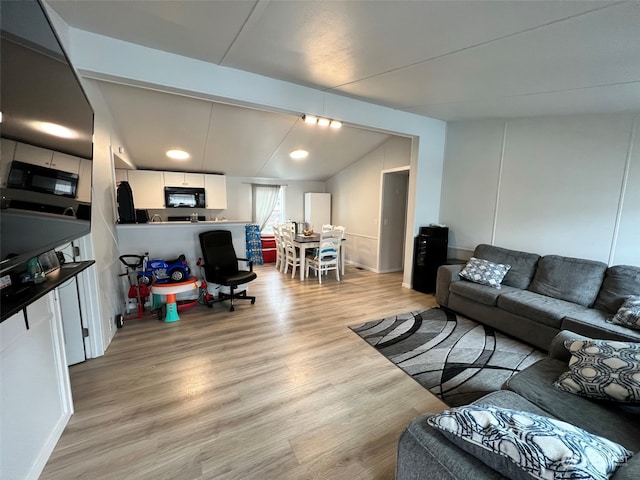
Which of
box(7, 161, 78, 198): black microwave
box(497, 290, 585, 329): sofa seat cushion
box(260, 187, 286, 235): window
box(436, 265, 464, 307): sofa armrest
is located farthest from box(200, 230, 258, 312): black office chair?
box(260, 187, 286, 235): window

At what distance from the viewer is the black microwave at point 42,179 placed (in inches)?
35.2

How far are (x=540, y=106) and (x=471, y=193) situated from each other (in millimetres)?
1405

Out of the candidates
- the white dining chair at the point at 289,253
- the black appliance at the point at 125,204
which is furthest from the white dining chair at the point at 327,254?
the black appliance at the point at 125,204

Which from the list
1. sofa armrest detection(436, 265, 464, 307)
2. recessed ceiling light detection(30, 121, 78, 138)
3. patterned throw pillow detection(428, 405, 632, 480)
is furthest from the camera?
sofa armrest detection(436, 265, 464, 307)

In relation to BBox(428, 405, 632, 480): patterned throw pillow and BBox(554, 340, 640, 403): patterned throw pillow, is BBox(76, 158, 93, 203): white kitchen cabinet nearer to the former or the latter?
BBox(428, 405, 632, 480): patterned throw pillow

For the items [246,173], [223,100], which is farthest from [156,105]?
[246,173]

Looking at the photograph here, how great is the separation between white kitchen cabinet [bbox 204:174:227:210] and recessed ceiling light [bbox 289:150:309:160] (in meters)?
1.69

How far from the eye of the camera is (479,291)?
10.7 feet

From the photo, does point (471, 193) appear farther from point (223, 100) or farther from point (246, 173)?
point (246, 173)

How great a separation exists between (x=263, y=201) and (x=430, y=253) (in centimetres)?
434

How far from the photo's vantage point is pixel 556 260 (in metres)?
3.23

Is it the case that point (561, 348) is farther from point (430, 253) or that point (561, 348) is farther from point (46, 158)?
point (46, 158)

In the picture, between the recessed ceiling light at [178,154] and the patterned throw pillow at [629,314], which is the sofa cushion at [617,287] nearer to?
the patterned throw pillow at [629,314]

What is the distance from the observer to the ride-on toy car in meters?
3.27
